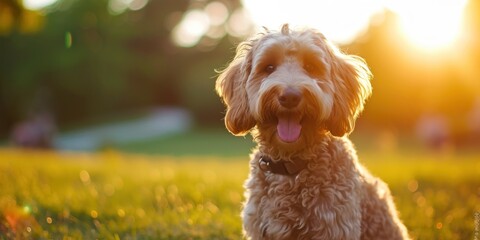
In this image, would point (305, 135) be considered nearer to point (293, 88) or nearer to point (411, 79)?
point (293, 88)

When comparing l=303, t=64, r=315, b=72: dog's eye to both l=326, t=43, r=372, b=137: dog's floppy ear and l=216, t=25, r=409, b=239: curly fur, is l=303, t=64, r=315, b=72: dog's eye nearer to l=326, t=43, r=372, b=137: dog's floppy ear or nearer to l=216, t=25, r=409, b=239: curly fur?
l=216, t=25, r=409, b=239: curly fur

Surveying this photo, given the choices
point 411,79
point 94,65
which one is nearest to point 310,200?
point 411,79

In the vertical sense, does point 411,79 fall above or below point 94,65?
below

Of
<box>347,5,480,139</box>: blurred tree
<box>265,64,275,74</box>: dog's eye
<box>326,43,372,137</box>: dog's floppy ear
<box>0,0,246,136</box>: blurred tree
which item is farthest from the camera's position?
<box>0,0,246,136</box>: blurred tree

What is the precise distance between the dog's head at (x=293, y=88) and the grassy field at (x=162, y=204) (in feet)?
6.09

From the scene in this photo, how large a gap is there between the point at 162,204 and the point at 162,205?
63 millimetres

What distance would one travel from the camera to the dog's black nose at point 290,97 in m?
4.70

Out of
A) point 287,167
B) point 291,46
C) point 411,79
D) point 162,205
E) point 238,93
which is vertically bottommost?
point 287,167

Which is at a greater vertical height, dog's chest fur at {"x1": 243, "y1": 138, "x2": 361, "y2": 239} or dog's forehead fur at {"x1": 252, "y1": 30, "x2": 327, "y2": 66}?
dog's forehead fur at {"x1": 252, "y1": 30, "x2": 327, "y2": 66}

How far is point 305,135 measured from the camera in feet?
16.5

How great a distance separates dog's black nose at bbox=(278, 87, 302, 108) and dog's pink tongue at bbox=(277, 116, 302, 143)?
180mm

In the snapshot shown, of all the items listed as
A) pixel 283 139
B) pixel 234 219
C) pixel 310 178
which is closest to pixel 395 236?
pixel 310 178

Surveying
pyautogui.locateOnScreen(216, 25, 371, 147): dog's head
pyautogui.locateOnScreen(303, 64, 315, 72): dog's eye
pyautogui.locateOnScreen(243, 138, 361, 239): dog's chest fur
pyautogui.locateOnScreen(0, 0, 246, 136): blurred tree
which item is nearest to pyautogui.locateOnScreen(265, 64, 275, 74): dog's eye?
pyautogui.locateOnScreen(216, 25, 371, 147): dog's head

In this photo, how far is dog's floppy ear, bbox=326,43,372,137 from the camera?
5023mm
